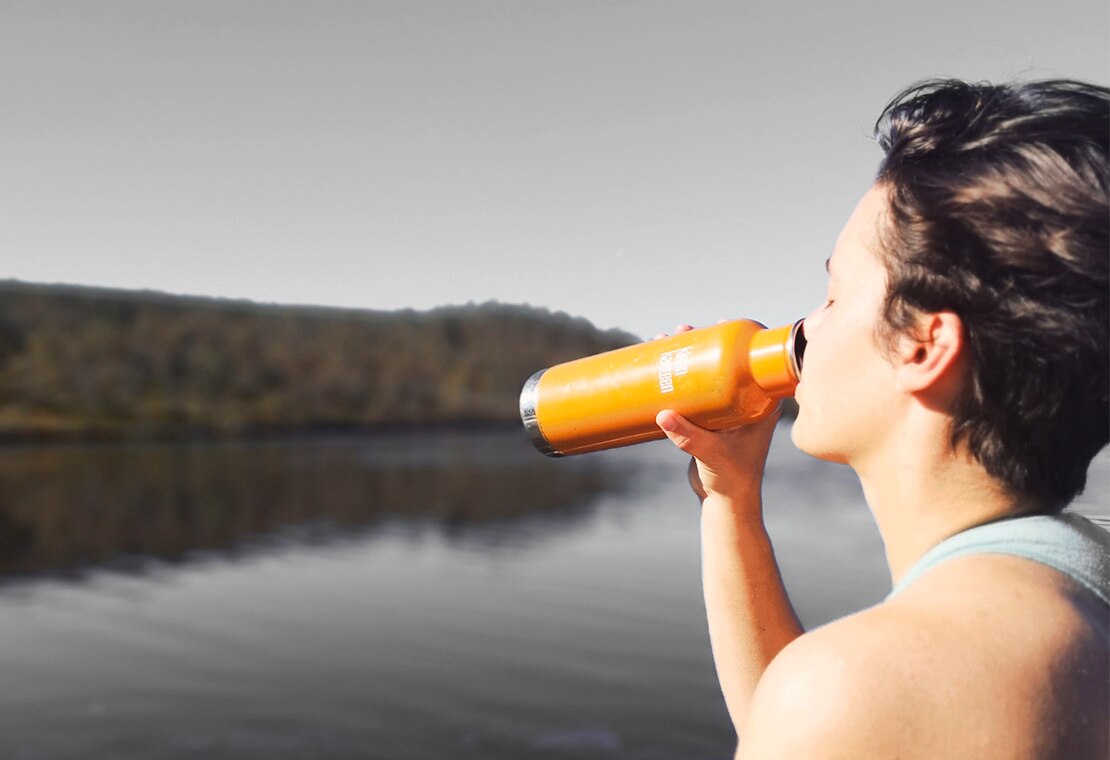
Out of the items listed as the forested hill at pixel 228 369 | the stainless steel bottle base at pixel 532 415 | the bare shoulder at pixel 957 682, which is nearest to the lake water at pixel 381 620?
the bare shoulder at pixel 957 682

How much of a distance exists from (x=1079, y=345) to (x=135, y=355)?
4720 cm

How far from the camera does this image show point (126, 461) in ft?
103

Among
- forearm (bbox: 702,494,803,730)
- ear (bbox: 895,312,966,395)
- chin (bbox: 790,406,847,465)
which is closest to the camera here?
ear (bbox: 895,312,966,395)

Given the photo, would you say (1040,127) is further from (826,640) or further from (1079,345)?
(826,640)

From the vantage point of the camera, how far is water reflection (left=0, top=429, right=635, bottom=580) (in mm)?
14570

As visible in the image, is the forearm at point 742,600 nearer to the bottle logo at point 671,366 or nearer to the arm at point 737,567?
the arm at point 737,567

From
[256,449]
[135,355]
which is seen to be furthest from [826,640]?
[135,355]

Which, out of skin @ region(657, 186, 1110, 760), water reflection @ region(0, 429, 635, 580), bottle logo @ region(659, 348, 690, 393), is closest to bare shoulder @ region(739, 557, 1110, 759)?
skin @ region(657, 186, 1110, 760)

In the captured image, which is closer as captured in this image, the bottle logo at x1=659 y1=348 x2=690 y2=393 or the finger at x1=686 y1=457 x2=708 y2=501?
the finger at x1=686 y1=457 x2=708 y2=501

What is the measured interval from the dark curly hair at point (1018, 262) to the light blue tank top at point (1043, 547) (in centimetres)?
7

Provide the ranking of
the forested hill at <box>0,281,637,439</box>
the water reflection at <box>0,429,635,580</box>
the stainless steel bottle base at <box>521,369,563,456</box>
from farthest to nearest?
the forested hill at <box>0,281,637,439</box>, the water reflection at <box>0,429,635,580</box>, the stainless steel bottle base at <box>521,369,563,456</box>

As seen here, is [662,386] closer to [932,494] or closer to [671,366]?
[671,366]

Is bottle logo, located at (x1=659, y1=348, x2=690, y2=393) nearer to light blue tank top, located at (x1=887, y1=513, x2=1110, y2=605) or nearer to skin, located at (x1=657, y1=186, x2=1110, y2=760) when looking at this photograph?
skin, located at (x1=657, y1=186, x2=1110, y2=760)

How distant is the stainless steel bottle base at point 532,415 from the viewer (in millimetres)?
2100
